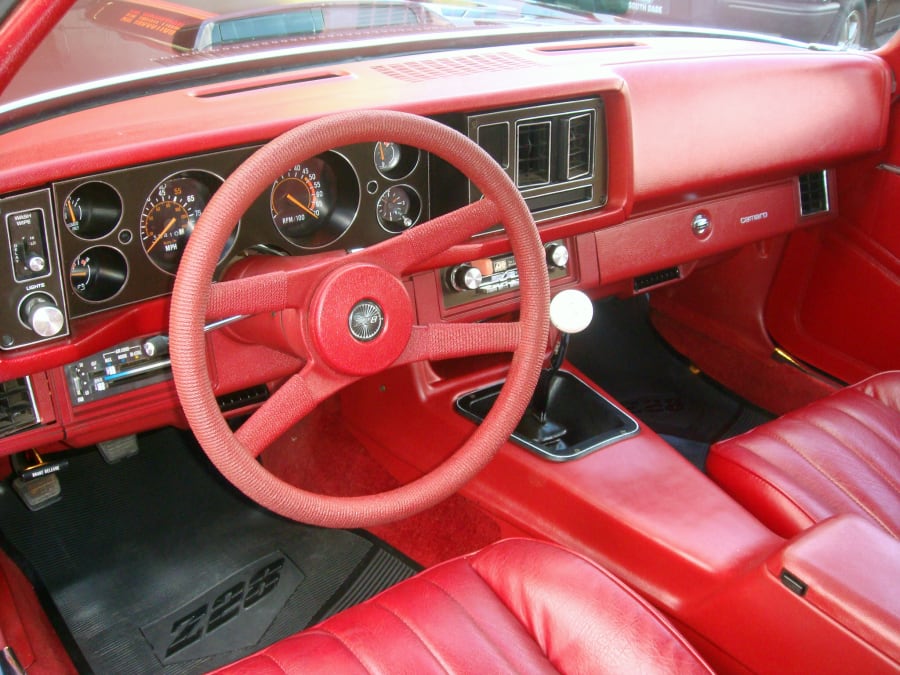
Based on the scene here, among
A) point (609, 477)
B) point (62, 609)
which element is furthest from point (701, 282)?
point (62, 609)

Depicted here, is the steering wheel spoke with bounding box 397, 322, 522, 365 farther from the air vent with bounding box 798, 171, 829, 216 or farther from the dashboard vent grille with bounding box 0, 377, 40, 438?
the air vent with bounding box 798, 171, 829, 216

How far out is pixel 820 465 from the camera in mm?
1800

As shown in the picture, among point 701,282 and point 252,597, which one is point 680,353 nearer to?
point 701,282

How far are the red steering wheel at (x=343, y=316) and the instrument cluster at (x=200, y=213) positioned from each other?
0.21 meters

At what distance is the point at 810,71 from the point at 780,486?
45.6 inches

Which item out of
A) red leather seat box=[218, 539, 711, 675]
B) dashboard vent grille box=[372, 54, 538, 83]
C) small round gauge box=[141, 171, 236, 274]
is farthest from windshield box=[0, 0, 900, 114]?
red leather seat box=[218, 539, 711, 675]

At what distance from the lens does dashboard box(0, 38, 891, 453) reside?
1389mm

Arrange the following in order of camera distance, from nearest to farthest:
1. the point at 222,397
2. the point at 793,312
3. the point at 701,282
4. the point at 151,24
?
the point at 151,24, the point at 222,397, the point at 793,312, the point at 701,282

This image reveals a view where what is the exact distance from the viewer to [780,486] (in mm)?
1732

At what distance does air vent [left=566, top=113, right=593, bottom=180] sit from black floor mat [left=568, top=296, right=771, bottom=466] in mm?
1064

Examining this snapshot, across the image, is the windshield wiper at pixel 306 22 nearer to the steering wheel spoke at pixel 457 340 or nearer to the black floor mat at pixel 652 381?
the steering wheel spoke at pixel 457 340

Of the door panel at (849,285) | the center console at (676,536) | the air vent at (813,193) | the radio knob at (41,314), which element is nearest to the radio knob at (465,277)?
the center console at (676,536)

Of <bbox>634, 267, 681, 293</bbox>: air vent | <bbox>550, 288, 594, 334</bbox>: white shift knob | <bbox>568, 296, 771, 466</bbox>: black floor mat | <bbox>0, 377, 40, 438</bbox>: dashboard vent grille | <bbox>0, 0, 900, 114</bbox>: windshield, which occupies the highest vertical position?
<bbox>0, 0, 900, 114</bbox>: windshield

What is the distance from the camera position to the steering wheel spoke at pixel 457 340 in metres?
1.47
